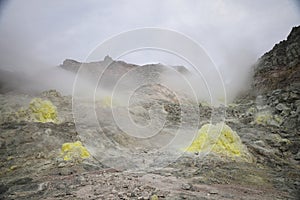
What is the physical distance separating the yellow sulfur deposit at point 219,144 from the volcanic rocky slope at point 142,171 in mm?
512

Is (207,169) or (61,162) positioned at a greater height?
(207,169)

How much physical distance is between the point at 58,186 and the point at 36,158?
3.73 meters

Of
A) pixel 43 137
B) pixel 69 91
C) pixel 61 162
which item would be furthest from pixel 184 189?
pixel 69 91

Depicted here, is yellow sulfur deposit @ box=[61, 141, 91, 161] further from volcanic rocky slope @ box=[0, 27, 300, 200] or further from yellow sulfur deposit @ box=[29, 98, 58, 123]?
yellow sulfur deposit @ box=[29, 98, 58, 123]

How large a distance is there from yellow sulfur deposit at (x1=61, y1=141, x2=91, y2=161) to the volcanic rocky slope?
7.0 inches

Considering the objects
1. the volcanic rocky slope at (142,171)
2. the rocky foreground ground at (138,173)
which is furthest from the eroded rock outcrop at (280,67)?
the rocky foreground ground at (138,173)

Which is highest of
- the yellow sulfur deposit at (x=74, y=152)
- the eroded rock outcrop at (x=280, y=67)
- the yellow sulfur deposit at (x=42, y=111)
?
the eroded rock outcrop at (x=280, y=67)

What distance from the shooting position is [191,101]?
97.6 feet

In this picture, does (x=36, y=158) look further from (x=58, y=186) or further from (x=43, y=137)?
(x=58, y=186)

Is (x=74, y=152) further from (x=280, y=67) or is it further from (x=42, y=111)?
(x=280, y=67)

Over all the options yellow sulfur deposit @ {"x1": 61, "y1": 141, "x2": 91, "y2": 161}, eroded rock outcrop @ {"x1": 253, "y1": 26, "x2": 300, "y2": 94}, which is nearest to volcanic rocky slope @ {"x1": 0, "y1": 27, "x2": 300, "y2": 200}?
yellow sulfur deposit @ {"x1": 61, "y1": 141, "x2": 91, "y2": 161}

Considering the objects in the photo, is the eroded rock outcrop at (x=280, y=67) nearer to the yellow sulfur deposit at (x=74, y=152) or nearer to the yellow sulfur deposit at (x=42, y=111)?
the yellow sulfur deposit at (x=42, y=111)

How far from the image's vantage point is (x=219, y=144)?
11.8 metres

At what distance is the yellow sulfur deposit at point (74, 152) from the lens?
35.8 feet
